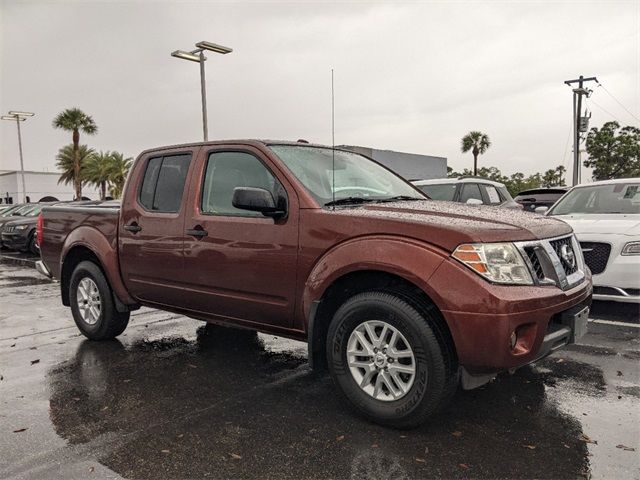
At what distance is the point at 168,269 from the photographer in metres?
4.52

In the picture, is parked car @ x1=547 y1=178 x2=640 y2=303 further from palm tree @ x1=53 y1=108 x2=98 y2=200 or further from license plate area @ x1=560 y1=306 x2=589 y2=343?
palm tree @ x1=53 y1=108 x2=98 y2=200

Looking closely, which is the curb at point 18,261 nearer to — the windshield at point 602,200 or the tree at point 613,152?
the windshield at point 602,200

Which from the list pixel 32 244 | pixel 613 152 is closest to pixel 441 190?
pixel 32 244

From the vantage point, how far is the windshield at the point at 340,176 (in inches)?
153

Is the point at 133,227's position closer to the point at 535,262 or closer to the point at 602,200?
the point at 535,262

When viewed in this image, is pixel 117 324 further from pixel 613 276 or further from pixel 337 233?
pixel 613 276

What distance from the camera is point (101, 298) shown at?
17.4ft

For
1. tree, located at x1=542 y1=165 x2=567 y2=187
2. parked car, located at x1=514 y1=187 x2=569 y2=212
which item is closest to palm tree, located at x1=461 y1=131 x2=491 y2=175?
tree, located at x1=542 y1=165 x2=567 y2=187

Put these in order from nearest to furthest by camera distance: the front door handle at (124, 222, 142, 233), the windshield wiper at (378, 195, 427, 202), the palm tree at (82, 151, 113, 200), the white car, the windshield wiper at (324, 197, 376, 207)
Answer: the windshield wiper at (324, 197, 376, 207) < the windshield wiper at (378, 195, 427, 202) < the front door handle at (124, 222, 142, 233) < the white car < the palm tree at (82, 151, 113, 200)

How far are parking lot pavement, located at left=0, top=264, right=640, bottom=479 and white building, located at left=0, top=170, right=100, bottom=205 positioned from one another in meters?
57.0

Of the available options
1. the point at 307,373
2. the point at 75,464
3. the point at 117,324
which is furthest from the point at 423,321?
the point at 117,324

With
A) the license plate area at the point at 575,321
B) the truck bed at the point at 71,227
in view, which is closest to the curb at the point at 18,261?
the truck bed at the point at 71,227

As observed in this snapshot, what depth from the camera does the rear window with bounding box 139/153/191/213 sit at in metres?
4.57

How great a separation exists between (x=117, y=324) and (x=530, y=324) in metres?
4.04
